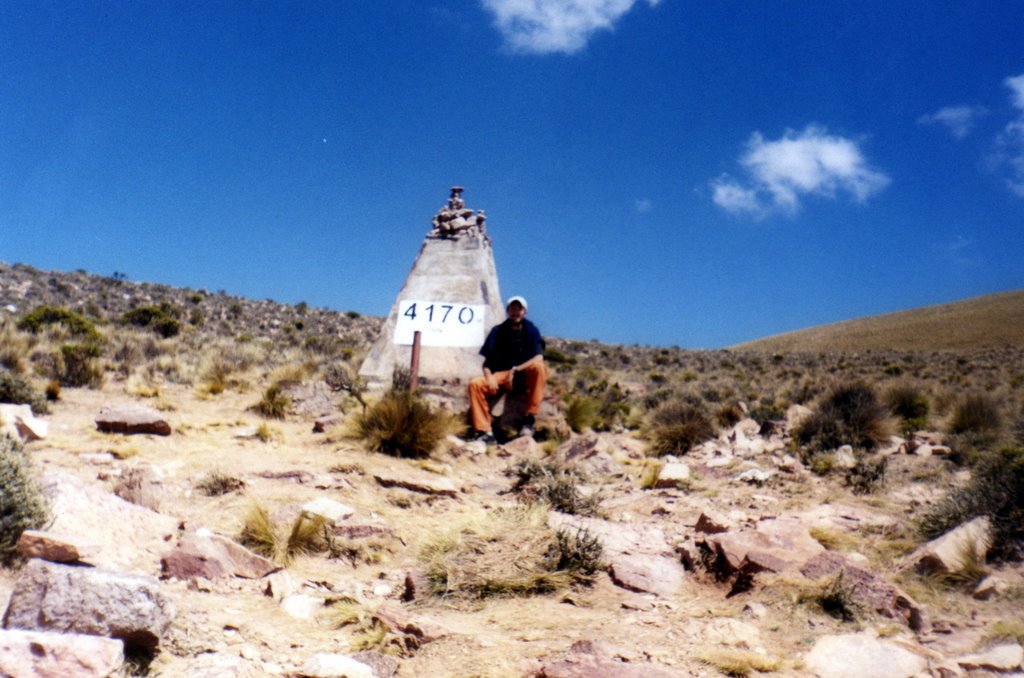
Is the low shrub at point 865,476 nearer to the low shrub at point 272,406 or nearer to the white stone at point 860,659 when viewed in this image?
the white stone at point 860,659

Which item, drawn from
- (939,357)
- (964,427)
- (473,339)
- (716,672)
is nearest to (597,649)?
(716,672)

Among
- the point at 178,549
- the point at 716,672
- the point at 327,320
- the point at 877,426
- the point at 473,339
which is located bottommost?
the point at 716,672

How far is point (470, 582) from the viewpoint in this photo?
4.11 m

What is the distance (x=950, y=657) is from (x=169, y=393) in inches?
393

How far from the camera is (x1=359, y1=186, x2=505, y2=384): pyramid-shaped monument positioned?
9.55 metres

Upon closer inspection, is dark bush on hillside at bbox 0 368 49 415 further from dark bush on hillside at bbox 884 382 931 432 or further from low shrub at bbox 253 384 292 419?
dark bush on hillside at bbox 884 382 931 432

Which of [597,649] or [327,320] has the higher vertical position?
[327,320]

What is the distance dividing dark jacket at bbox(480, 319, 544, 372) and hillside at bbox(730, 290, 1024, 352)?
A: 45.9m

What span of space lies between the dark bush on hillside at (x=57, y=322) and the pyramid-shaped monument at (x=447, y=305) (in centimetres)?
835

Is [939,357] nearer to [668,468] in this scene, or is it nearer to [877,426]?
[877,426]

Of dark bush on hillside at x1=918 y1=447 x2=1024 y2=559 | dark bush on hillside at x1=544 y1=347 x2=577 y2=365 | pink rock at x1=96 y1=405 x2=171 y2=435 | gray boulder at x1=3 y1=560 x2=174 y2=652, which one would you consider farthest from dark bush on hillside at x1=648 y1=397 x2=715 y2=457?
dark bush on hillside at x1=544 y1=347 x2=577 y2=365

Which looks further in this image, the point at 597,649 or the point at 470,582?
the point at 470,582

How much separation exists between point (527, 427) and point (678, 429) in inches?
74.2

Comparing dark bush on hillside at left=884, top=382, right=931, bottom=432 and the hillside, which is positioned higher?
the hillside
